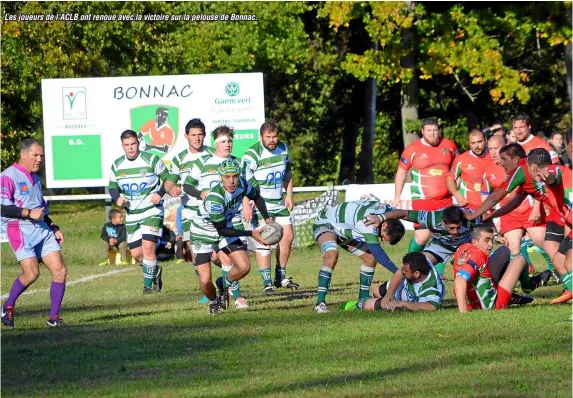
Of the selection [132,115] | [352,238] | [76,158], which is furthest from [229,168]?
[76,158]

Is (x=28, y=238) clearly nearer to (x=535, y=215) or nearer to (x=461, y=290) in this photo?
(x=461, y=290)

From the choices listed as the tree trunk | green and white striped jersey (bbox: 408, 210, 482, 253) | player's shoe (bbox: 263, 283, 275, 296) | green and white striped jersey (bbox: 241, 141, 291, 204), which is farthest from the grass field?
the tree trunk

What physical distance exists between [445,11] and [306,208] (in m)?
10.7

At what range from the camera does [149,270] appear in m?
16.5

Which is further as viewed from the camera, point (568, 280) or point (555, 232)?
point (555, 232)

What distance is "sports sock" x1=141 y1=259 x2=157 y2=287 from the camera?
16.4 meters

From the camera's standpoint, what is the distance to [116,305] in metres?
14.7

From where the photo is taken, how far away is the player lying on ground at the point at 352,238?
12.3 meters

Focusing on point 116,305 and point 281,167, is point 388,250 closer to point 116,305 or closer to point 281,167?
point 281,167

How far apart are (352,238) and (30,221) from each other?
3277 millimetres

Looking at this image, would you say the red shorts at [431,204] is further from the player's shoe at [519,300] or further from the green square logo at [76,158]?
the green square logo at [76,158]

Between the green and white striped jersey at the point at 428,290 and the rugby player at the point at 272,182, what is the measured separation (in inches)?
140

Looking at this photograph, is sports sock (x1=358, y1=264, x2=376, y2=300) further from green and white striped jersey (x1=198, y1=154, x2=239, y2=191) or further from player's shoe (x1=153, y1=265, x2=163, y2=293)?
player's shoe (x1=153, y1=265, x2=163, y2=293)

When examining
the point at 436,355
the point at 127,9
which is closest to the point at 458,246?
the point at 436,355
